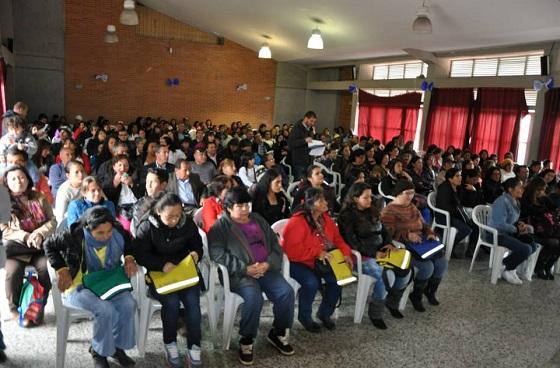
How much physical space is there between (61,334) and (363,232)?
2294 millimetres

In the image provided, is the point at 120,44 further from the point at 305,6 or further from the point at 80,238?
the point at 80,238

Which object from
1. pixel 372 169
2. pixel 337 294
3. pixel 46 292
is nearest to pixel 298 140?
pixel 372 169

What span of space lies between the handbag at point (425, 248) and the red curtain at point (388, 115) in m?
7.66

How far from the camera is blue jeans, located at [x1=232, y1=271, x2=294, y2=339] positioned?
9.79 feet

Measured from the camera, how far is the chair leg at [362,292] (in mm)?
3642

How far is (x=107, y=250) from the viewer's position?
2.86m

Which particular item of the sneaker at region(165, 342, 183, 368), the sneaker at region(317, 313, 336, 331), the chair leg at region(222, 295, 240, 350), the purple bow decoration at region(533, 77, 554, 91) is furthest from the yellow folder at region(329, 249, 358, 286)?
the purple bow decoration at region(533, 77, 554, 91)

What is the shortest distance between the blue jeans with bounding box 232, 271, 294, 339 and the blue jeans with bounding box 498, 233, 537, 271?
280 cm

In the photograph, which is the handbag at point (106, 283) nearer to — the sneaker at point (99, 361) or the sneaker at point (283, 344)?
the sneaker at point (99, 361)

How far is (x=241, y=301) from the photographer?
3.08 metres

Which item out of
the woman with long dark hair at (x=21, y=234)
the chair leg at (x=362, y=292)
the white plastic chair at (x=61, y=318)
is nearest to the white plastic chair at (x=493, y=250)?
the chair leg at (x=362, y=292)

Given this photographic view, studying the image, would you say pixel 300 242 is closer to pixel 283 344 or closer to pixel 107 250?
pixel 283 344

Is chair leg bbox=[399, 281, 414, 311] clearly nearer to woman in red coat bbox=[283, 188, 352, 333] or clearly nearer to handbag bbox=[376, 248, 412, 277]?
handbag bbox=[376, 248, 412, 277]

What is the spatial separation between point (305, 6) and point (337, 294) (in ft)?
19.9
